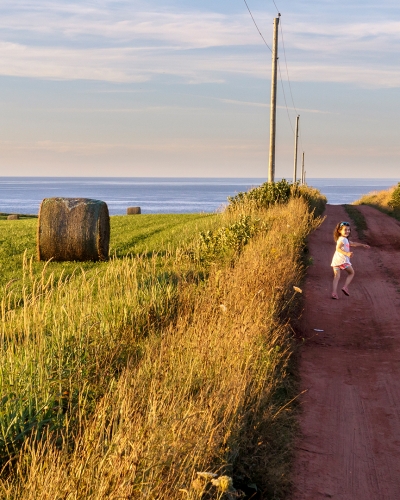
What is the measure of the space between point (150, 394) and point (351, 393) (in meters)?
3.85

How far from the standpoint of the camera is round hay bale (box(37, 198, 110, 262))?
51.8 feet

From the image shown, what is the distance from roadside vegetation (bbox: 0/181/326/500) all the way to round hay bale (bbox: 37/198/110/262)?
6200mm

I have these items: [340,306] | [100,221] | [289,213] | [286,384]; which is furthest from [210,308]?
[289,213]

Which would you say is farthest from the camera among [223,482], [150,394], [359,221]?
[359,221]

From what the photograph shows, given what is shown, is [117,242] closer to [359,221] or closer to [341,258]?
[341,258]

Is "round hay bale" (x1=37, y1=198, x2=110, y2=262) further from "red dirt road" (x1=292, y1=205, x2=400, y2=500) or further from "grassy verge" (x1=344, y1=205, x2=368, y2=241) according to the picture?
"grassy verge" (x1=344, y1=205, x2=368, y2=241)

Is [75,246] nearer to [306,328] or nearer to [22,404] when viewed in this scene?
[306,328]

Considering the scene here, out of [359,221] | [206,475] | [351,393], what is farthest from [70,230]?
[359,221]

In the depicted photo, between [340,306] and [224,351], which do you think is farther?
[340,306]

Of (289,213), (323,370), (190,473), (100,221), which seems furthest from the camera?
(289,213)

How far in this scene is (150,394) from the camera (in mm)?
4652

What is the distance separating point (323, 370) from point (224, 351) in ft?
9.05

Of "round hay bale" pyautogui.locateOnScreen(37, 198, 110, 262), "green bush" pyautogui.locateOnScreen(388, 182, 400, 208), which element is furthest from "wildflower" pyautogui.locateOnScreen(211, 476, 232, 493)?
"green bush" pyautogui.locateOnScreen(388, 182, 400, 208)

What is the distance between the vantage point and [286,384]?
754cm
